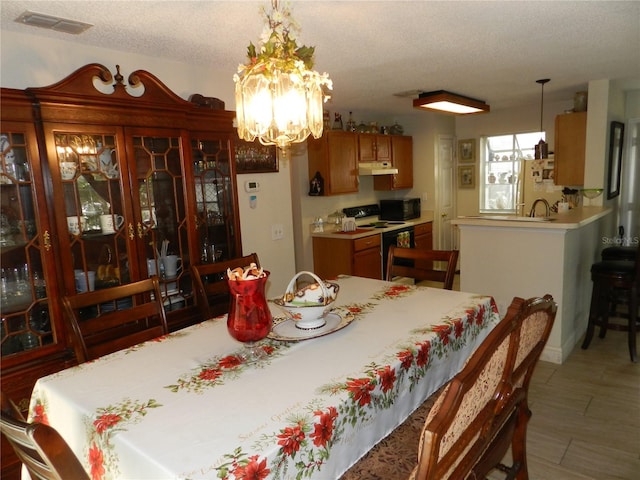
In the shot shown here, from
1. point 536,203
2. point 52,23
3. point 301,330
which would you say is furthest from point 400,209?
point 52,23

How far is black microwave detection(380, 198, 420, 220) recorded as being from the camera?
5.63m

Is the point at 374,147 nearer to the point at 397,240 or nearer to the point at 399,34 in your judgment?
the point at 397,240

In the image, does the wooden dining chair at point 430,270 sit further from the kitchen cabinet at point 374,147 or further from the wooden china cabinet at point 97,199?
the kitchen cabinet at point 374,147

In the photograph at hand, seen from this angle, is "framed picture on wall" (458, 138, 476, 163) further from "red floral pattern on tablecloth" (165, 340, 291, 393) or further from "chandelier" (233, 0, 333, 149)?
"red floral pattern on tablecloth" (165, 340, 291, 393)

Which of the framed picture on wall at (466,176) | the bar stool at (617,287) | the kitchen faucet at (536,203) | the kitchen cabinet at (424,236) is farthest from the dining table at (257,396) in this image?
the framed picture on wall at (466,176)

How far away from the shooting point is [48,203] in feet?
7.03

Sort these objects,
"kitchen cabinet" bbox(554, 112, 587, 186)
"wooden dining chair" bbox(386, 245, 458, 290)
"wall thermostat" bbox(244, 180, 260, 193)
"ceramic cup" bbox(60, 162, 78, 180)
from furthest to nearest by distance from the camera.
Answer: "kitchen cabinet" bbox(554, 112, 587, 186) < "wall thermostat" bbox(244, 180, 260, 193) < "wooden dining chair" bbox(386, 245, 458, 290) < "ceramic cup" bbox(60, 162, 78, 180)

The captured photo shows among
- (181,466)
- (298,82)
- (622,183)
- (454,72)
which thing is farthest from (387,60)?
(622,183)

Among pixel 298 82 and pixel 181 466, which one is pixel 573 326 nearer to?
pixel 298 82

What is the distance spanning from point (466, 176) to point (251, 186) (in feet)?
12.9

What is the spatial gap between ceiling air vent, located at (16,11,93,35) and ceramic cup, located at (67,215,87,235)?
3.03 ft

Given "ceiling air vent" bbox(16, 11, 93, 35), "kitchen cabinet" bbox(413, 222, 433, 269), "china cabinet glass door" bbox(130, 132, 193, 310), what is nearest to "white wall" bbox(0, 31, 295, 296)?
"ceiling air vent" bbox(16, 11, 93, 35)

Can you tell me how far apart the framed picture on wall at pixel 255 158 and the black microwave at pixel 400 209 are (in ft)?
8.43

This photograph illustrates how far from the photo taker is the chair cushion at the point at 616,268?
10.6ft
